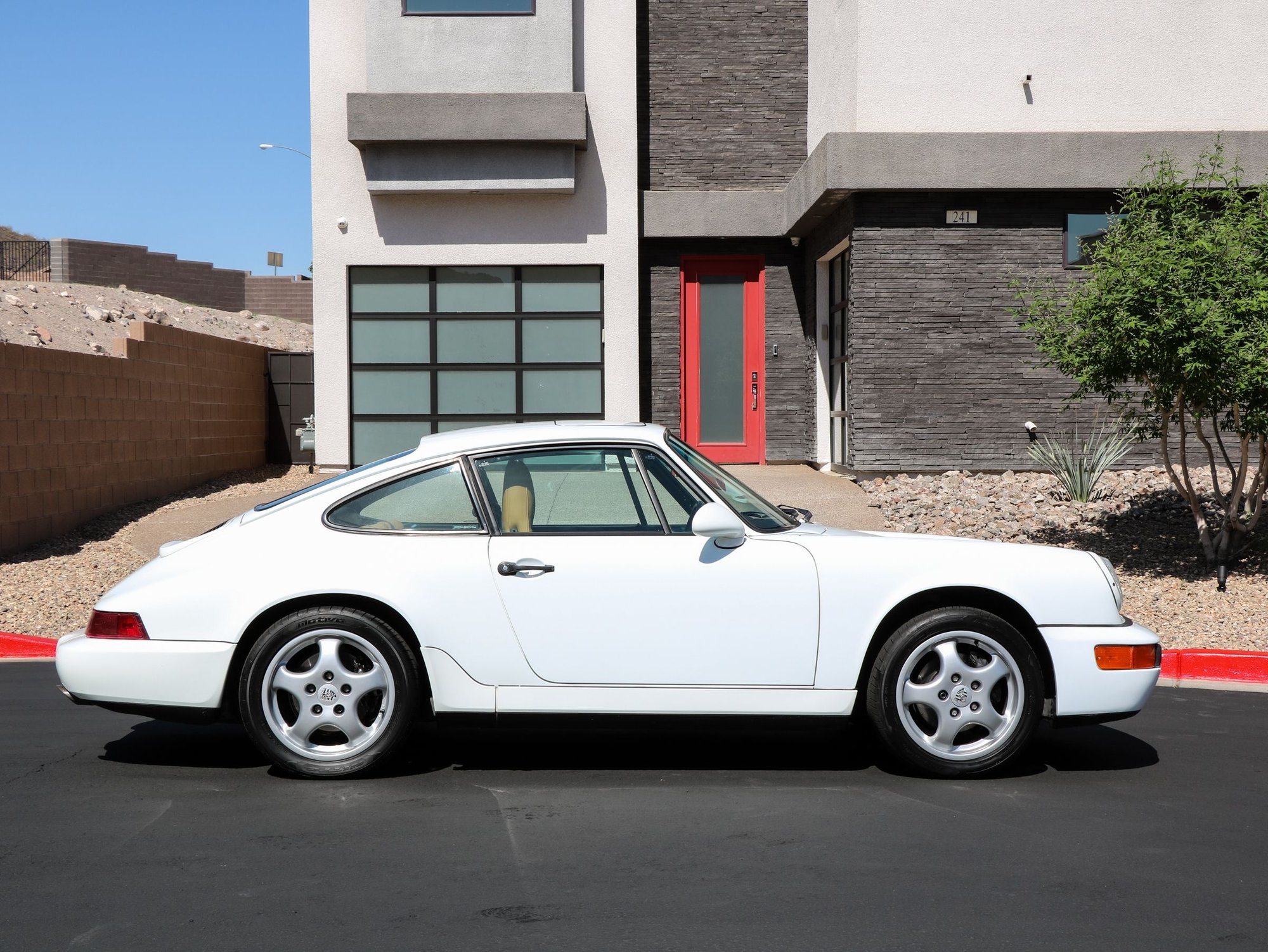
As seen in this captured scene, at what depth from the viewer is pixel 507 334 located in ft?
54.3

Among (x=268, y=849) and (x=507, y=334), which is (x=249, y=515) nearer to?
(x=268, y=849)

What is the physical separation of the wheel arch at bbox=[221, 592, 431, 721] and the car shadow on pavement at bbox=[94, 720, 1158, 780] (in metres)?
0.42

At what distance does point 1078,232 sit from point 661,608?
35.3 ft

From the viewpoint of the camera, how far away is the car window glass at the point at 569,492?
508cm

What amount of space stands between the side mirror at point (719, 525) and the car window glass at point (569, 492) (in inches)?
9.0

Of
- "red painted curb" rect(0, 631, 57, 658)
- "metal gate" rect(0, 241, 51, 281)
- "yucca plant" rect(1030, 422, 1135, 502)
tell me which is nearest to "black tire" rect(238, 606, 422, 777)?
"red painted curb" rect(0, 631, 57, 658)

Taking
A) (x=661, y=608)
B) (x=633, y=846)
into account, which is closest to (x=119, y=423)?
(x=661, y=608)

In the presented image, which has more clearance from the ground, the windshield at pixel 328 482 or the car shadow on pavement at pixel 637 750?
the windshield at pixel 328 482

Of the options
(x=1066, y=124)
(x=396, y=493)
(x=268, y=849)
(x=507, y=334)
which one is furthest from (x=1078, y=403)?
(x=268, y=849)

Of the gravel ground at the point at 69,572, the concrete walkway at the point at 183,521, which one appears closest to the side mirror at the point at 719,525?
the gravel ground at the point at 69,572

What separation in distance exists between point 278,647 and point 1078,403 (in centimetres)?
1108

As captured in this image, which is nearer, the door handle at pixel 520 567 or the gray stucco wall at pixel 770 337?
the door handle at pixel 520 567

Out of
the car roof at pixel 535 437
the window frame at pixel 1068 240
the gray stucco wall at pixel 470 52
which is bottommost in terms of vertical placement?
the car roof at pixel 535 437

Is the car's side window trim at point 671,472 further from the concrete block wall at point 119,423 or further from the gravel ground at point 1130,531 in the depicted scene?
the concrete block wall at point 119,423
